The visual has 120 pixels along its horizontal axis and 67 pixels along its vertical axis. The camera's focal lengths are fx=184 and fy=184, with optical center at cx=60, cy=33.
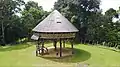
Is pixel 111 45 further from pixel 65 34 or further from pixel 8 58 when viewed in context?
pixel 8 58

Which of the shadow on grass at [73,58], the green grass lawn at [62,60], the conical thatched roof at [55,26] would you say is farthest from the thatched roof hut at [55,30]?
the green grass lawn at [62,60]

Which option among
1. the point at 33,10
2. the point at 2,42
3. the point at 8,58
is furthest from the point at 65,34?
the point at 33,10

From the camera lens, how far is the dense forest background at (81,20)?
2714 centimetres

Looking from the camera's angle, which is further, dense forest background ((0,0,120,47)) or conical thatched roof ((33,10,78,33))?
dense forest background ((0,0,120,47))

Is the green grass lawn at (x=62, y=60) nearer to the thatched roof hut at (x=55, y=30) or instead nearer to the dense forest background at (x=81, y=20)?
the thatched roof hut at (x=55, y=30)

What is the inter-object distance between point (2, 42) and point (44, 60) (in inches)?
536

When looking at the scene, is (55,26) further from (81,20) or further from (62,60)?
(81,20)

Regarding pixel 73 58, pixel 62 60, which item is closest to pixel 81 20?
pixel 73 58

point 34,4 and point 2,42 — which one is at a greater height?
point 34,4

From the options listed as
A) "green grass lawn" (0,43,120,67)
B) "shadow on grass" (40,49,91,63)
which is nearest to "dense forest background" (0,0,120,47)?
"green grass lawn" (0,43,120,67)

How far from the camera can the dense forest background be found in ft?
89.0

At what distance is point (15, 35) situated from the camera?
31.6 m

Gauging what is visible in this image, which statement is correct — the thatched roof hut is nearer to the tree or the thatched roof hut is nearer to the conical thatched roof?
the conical thatched roof

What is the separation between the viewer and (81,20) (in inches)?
1102
